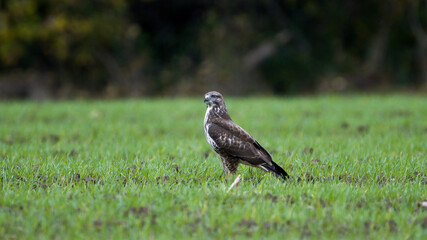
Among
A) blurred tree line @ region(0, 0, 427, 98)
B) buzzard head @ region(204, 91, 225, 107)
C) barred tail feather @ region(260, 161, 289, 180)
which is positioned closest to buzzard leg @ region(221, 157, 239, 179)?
barred tail feather @ region(260, 161, 289, 180)

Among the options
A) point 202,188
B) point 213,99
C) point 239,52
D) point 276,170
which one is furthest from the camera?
point 239,52

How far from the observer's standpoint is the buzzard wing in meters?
6.12

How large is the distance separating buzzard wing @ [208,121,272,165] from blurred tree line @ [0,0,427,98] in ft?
59.4

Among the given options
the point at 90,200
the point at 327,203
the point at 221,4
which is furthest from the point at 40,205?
the point at 221,4

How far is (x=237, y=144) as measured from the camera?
6.23m

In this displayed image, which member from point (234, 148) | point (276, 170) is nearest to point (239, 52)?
point (234, 148)

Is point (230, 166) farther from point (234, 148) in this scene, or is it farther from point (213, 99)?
point (213, 99)

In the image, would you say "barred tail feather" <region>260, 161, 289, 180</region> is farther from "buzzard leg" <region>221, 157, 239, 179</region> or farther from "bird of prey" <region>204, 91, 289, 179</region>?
"buzzard leg" <region>221, 157, 239, 179</region>

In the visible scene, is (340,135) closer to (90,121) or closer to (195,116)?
(195,116)

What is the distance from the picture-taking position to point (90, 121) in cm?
1330

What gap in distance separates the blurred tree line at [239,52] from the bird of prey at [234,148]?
712 inches

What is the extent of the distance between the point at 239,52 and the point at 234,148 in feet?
63.9

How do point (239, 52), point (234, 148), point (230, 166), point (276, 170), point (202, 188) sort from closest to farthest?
1. point (202, 188)
2. point (276, 170)
3. point (234, 148)
4. point (230, 166)
5. point (239, 52)

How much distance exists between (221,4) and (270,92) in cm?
513
